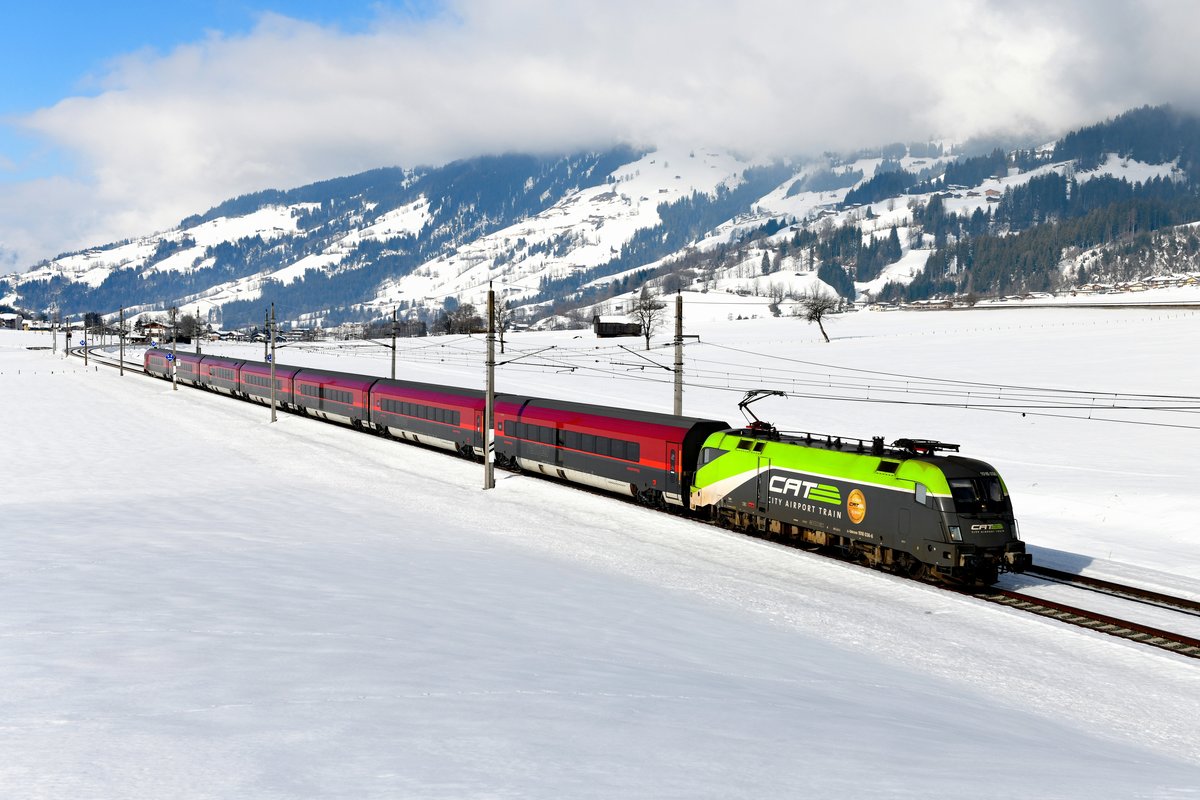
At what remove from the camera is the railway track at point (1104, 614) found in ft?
60.0

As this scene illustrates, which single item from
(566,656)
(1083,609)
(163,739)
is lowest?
(1083,609)

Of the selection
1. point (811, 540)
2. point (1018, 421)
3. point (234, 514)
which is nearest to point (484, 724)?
point (811, 540)

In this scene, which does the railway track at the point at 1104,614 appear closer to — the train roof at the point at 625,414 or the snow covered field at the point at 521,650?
the snow covered field at the point at 521,650

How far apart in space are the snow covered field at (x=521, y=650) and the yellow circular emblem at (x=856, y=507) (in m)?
1.69

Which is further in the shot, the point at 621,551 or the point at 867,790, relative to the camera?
the point at 621,551

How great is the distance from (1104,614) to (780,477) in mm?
9079

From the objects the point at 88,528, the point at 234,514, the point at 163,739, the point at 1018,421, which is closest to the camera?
the point at 163,739

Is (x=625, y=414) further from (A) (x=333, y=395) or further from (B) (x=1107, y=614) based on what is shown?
(A) (x=333, y=395)

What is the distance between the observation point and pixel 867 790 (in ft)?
25.7

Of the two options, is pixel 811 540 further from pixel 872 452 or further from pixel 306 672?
pixel 306 672

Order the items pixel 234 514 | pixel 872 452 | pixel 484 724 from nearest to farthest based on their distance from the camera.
Result: pixel 484 724, pixel 872 452, pixel 234 514

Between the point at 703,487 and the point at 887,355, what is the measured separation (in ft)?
277

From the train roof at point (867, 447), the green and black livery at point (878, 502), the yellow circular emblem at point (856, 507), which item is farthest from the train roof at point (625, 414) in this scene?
the yellow circular emblem at point (856, 507)

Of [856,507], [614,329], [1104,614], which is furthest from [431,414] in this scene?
[614,329]
